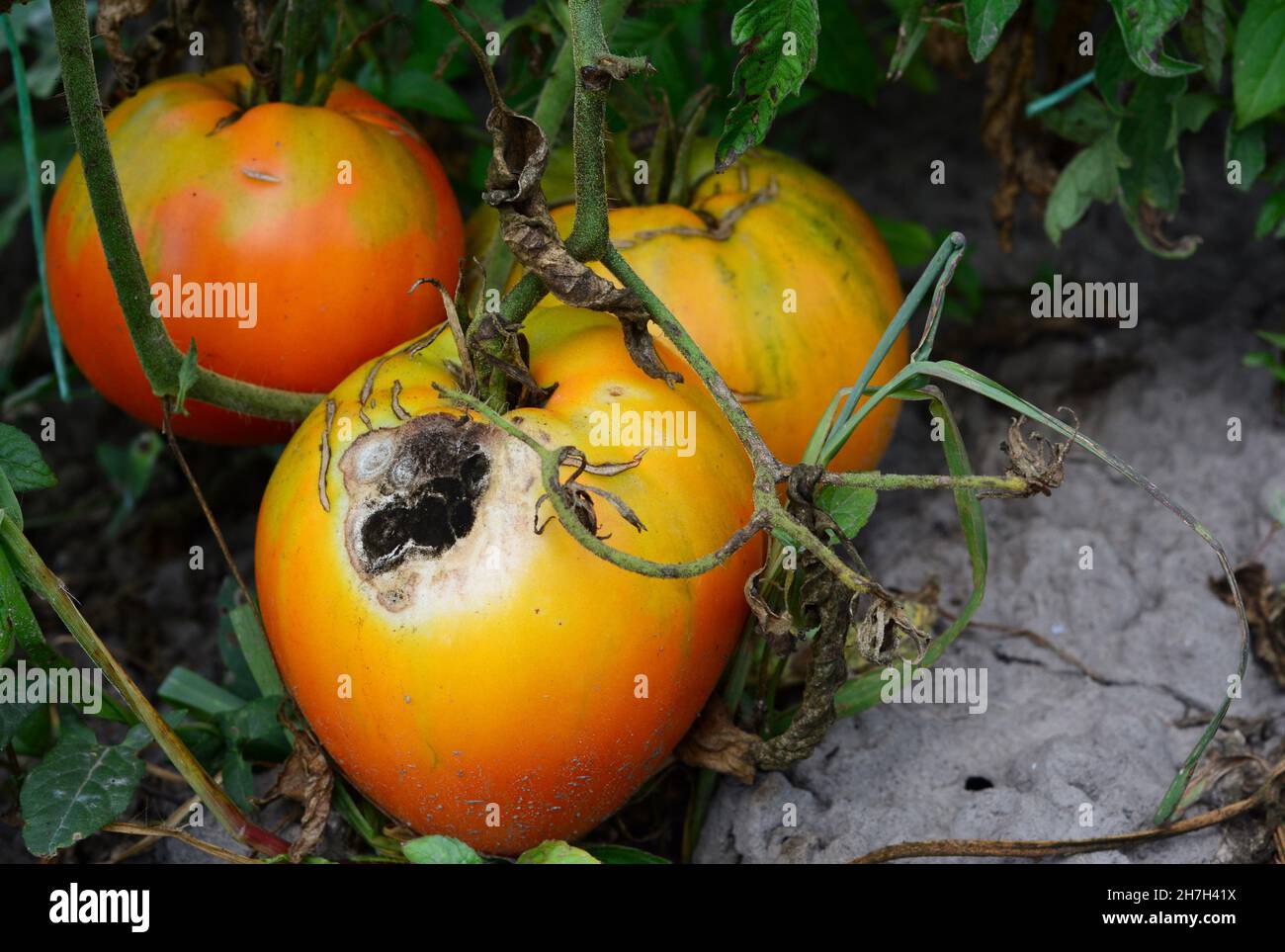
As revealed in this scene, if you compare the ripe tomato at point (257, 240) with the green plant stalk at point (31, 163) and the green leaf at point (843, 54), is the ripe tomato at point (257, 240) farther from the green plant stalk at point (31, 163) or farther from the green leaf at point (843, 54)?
the green leaf at point (843, 54)

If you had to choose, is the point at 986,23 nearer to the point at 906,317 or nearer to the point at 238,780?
the point at 906,317

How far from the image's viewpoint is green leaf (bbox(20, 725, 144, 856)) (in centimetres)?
120

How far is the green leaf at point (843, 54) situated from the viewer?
176 centimetres

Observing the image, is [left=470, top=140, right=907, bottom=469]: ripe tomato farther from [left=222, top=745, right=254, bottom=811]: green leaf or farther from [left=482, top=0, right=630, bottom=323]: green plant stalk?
[left=222, top=745, right=254, bottom=811]: green leaf

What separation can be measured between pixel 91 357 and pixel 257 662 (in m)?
0.39

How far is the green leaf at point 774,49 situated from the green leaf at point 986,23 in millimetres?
185

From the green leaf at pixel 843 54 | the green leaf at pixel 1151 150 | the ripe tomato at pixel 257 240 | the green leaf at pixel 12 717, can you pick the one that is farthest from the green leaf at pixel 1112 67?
the green leaf at pixel 12 717

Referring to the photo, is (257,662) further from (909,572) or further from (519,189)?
(909,572)

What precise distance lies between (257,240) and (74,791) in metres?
0.57

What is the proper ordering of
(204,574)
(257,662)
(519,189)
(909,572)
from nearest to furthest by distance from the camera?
(519,189) < (257,662) < (909,572) < (204,574)

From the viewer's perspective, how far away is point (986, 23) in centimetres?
130

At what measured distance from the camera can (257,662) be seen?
57.2 inches
